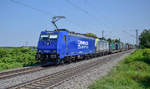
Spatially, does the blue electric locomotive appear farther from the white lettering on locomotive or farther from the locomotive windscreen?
the white lettering on locomotive

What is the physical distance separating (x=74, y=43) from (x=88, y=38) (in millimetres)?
5551

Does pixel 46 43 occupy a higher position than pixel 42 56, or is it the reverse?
pixel 46 43

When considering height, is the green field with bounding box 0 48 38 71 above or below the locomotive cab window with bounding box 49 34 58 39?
below

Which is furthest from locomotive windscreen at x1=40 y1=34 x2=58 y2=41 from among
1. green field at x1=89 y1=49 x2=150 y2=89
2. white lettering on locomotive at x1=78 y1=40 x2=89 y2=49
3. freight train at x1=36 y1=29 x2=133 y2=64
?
green field at x1=89 y1=49 x2=150 y2=89

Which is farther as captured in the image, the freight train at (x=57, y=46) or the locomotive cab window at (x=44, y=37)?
the locomotive cab window at (x=44, y=37)

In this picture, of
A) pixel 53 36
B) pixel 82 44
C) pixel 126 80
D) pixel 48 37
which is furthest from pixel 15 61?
pixel 126 80

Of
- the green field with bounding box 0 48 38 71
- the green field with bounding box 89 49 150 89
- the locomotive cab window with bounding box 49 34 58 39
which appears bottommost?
the green field with bounding box 89 49 150 89

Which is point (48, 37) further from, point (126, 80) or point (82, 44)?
point (126, 80)

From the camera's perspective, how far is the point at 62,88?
7742 millimetres

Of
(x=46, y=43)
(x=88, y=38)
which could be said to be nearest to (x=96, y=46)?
(x=88, y=38)

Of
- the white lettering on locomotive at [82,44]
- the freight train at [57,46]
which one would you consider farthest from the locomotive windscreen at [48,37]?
the white lettering on locomotive at [82,44]

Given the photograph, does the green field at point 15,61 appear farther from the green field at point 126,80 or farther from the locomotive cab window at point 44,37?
the green field at point 126,80

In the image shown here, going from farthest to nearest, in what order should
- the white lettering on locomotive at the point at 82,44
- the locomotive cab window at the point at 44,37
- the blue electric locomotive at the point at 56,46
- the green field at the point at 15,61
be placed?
the white lettering on locomotive at the point at 82,44 → the locomotive cab window at the point at 44,37 → the green field at the point at 15,61 → the blue electric locomotive at the point at 56,46

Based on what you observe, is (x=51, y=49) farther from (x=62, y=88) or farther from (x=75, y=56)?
(x=62, y=88)
